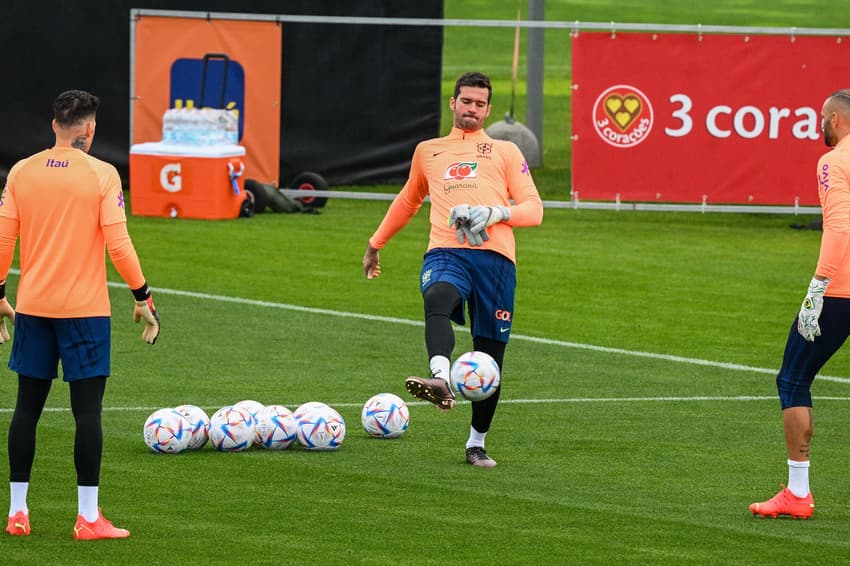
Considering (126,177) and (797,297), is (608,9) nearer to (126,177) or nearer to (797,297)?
(126,177)

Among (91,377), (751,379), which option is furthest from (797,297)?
(91,377)

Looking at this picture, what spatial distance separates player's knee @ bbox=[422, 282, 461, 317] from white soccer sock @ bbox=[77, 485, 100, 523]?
8.36 feet

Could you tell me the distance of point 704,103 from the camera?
22.6m

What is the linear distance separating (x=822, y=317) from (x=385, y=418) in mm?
3402

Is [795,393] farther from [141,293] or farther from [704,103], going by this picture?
[704,103]

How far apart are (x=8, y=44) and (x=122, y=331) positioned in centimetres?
1305

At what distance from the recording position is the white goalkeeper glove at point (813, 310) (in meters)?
8.67

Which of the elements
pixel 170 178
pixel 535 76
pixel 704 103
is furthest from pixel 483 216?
pixel 535 76

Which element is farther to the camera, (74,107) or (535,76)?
(535,76)

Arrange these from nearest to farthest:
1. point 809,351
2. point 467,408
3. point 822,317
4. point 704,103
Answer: point 822,317 → point 809,351 → point 467,408 → point 704,103

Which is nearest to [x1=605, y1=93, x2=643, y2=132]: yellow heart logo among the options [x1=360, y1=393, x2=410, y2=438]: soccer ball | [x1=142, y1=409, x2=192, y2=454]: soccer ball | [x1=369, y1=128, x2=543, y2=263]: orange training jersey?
[x1=360, y1=393, x2=410, y2=438]: soccer ball

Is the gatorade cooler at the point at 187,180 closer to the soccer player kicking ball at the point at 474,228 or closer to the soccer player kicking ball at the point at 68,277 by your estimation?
the soccer player kicking ball at the point at 474,228

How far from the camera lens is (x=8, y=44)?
89.3 feet

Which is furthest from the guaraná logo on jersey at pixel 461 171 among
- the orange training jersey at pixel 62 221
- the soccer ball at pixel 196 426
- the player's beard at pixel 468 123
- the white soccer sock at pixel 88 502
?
the white soccer sock at pixel 88 502
